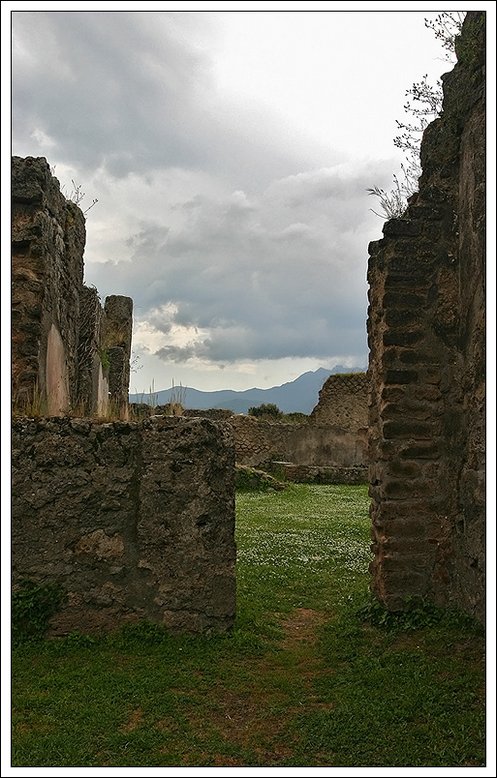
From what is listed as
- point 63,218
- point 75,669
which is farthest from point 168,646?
point 63,218

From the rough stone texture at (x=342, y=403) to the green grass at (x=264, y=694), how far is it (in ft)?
62.6

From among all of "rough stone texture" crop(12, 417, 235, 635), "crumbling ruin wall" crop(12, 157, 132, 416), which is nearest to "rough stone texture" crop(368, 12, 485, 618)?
"rough stone texture" crop(12, 417, 235, 635)

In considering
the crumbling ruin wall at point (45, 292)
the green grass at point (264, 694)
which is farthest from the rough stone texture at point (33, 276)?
the green grass at point (264, 694)

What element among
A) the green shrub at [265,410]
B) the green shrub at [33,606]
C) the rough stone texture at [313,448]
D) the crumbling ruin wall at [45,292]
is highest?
the crumbling ruin wall at [45,292]

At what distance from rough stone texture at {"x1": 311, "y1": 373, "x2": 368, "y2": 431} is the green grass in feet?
62.6

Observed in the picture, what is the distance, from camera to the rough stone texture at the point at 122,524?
4.77 meters

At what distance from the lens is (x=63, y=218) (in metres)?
6.72

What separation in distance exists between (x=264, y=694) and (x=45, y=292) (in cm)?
360

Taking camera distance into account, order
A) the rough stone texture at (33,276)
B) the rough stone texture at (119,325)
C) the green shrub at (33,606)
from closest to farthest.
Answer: the green shrub at (33,606) < the rough stone texture at (33,276) < the rough stone texture at (119,325)

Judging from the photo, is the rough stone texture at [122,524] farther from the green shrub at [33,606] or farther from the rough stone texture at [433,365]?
the rough stone texture at [433,365]

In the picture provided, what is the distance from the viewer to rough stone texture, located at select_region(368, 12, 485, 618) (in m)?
5.22

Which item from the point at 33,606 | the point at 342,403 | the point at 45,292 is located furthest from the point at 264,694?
the point at 342,403

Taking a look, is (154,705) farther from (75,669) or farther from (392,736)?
(392,736)

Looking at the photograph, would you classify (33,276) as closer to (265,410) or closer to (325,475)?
(325,475)
